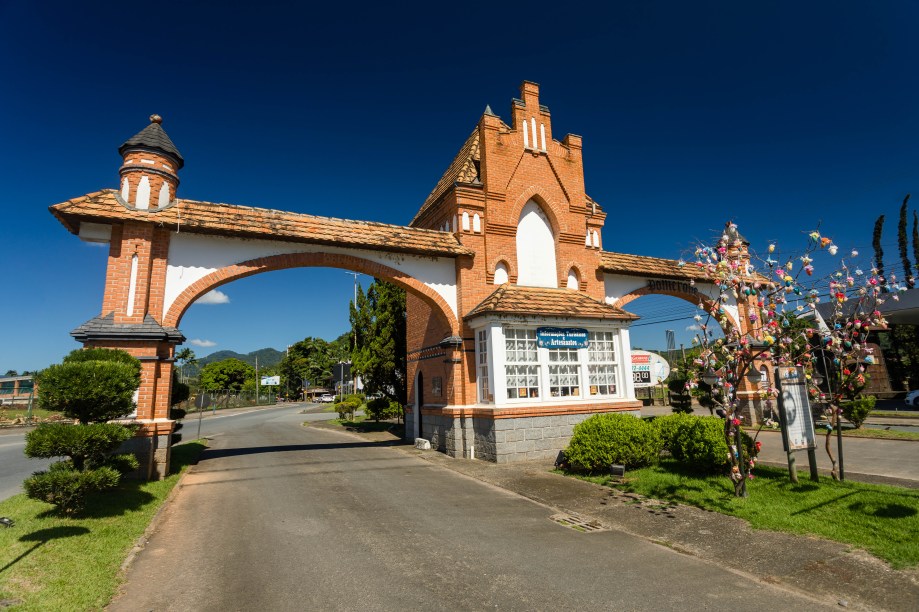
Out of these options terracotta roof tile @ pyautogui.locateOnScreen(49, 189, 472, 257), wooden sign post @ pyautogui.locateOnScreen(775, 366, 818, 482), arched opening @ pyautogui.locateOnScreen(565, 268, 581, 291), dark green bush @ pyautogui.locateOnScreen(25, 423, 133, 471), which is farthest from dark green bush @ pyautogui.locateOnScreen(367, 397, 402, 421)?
wooden sign post @ pyautogui.locateOnScreen(775, 366, 818, 482)

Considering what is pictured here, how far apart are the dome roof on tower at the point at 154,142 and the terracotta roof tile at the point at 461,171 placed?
24.6ft

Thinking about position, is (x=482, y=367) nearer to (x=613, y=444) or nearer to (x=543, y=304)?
(x=543, y=304)

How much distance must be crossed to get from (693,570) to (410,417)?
41.9 ft

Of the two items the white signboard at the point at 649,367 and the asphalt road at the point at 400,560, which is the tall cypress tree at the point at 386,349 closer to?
the asphalt road at the point at 400,560

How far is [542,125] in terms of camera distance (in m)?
16.1

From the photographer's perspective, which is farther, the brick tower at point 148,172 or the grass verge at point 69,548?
the brick tower at point 148,172

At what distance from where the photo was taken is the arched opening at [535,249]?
1522 cm

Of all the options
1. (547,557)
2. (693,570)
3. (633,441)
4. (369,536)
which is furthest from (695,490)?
(369,536)

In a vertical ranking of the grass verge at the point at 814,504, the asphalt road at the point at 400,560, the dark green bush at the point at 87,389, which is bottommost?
the asphalt road at the point at 400,560

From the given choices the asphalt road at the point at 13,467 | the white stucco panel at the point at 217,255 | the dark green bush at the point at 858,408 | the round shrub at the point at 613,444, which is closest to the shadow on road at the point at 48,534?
the asphalt road at the point at 13,467

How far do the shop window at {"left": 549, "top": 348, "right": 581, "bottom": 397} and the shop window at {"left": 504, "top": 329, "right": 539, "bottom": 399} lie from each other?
0.53 m

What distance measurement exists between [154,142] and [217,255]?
307 cm

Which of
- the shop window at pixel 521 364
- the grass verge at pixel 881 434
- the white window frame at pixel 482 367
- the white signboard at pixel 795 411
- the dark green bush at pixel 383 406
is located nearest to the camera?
the white signboard at pixel 795 411

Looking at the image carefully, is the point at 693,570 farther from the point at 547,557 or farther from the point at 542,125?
the point at 542,125
